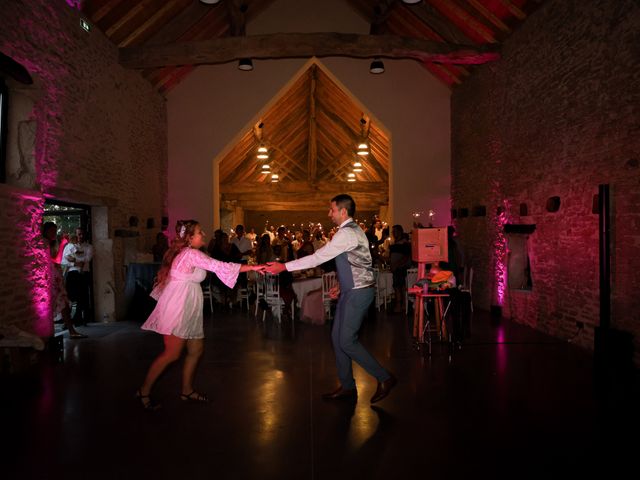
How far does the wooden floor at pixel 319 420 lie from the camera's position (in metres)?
2.99

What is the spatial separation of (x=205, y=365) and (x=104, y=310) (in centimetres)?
374

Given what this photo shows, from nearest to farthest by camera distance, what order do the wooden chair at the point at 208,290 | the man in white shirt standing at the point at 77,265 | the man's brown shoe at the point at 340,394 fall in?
the man's brown shoe at the point at 340,394, the man in white shirt standing at the point at 77,265, the wooden chair at the point at 208,290

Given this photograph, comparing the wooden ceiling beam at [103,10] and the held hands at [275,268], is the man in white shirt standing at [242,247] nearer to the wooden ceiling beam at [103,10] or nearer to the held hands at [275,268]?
the wooden ceiling beam at [103,10]

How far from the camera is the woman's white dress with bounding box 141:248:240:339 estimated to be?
3848 millimetres

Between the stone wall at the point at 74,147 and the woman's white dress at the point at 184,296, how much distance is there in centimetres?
268

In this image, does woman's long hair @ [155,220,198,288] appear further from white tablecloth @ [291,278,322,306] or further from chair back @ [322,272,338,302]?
white tablecloth @ [291,278,322,306]

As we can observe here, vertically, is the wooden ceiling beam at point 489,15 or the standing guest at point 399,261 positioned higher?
the wooden ceiling beam at point 489,15

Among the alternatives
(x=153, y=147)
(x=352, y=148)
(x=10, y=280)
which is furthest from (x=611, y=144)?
(x=352, y=148)

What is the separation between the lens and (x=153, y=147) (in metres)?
10.5

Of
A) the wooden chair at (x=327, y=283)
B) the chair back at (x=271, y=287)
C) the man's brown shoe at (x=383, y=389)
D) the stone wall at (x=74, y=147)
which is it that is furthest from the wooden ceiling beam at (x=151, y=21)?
the man's brown shoe at (x=383, y=389)

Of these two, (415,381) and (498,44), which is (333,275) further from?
(498,44)

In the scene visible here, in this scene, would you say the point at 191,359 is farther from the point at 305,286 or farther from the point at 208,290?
the point at 208,290

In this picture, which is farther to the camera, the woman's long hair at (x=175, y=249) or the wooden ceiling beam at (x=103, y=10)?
the wooden ceiling beam at (x=103, y=10)

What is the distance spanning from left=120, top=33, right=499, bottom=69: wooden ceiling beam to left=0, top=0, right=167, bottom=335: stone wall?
0.62 metres
